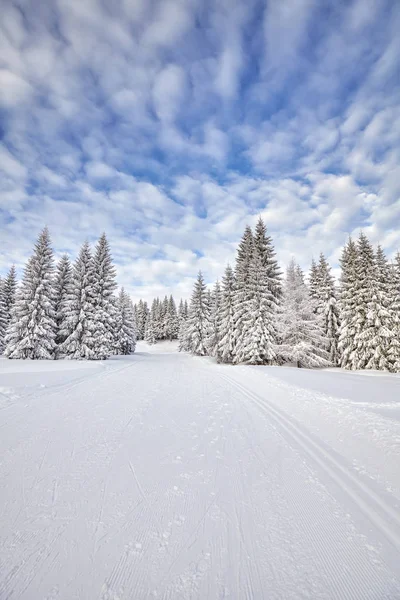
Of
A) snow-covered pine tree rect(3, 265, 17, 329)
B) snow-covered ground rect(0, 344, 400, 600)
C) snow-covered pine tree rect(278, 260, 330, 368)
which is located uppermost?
snow-covered pine tree rect(3, 265, 17, 329)

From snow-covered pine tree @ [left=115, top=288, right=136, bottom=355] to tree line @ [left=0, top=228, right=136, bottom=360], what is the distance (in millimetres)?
13681

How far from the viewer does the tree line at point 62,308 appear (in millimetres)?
22578

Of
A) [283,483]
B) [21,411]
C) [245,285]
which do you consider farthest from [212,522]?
[245,285]

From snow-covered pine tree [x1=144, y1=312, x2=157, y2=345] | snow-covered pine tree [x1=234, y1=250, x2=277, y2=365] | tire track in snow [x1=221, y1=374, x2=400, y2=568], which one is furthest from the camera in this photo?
snow-covered pine tree [x1=144, y1=312, x2=157, y2=345]

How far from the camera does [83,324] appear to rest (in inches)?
960

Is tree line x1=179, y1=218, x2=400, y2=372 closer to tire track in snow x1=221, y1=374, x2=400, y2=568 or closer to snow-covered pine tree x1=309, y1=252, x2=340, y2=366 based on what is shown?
snow-covered pine tree x1=309, y1=252, x2=340, y2=366

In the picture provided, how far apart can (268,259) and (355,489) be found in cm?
2326

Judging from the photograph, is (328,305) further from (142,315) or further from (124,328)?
(142,315)

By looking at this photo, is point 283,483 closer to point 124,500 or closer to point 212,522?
point 212,522

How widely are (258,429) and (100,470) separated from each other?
11.0ft

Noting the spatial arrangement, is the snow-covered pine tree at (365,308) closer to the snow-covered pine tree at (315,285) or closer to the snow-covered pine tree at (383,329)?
the snow-covered pine tree at (383,329)

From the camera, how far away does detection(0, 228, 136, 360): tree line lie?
74.1 feet

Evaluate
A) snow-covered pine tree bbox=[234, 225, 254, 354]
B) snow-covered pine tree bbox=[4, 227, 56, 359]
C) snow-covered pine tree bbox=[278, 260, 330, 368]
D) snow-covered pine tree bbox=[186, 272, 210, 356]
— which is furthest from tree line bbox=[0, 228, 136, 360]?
snow-covered pine tree bbox=[278, 260, 330, 368]

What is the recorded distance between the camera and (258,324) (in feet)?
72.3
